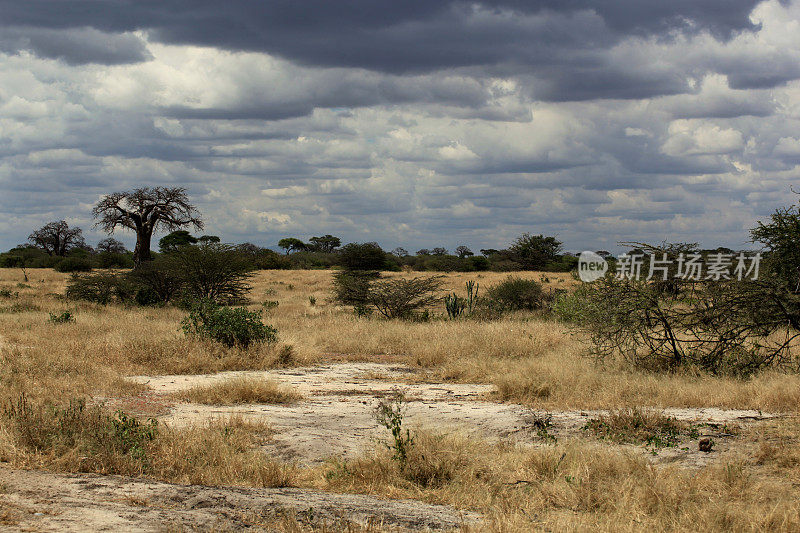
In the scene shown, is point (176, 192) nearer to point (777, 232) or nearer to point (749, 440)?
point (777, 232)

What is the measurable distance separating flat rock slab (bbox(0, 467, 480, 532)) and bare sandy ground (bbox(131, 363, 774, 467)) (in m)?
1.96

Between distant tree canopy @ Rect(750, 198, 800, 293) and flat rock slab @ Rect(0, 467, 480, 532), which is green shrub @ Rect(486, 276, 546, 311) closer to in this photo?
distant tree canopy @ Rect(750, 198, 800, 293)

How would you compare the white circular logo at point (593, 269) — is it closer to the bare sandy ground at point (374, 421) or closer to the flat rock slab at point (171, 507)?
the bare sandy ground at point (374, 421)

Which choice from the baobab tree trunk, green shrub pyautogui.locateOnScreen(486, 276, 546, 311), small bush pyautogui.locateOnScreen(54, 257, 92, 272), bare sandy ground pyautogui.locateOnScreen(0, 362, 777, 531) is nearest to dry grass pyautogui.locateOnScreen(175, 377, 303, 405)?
bare sandy ground pyautogui.locateOnScreen(0, 362, 777, 531)

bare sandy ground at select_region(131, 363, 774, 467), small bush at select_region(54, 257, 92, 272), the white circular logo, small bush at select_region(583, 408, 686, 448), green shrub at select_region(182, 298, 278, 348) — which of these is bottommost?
bare sandy ground at select_region(131, 363, 774, 467)

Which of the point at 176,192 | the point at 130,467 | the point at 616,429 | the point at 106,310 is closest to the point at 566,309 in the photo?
the point at 616,429

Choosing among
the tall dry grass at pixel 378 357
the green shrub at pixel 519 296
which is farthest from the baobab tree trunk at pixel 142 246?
the green shrub at pixel 519 296

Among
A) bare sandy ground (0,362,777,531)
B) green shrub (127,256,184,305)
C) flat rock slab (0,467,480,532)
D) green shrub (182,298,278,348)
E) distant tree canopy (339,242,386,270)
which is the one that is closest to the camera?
flat rock slab (0,467,480,532)

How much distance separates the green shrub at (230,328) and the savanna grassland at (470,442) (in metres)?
0.39

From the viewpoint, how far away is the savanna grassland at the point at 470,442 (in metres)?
5.79

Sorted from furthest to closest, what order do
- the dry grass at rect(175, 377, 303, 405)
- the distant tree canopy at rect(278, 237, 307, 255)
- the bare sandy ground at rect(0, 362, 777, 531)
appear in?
the distant tree canopy at rect(278, 237, 307, 255)
the dry grass at rect(175, 377, 303, 405)
the bare sandy ground at rect(0, 362, 777, 531)

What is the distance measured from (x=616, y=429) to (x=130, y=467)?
5.60 m

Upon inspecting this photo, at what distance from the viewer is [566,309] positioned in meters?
16.3

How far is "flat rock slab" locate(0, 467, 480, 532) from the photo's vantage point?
4859 mm
